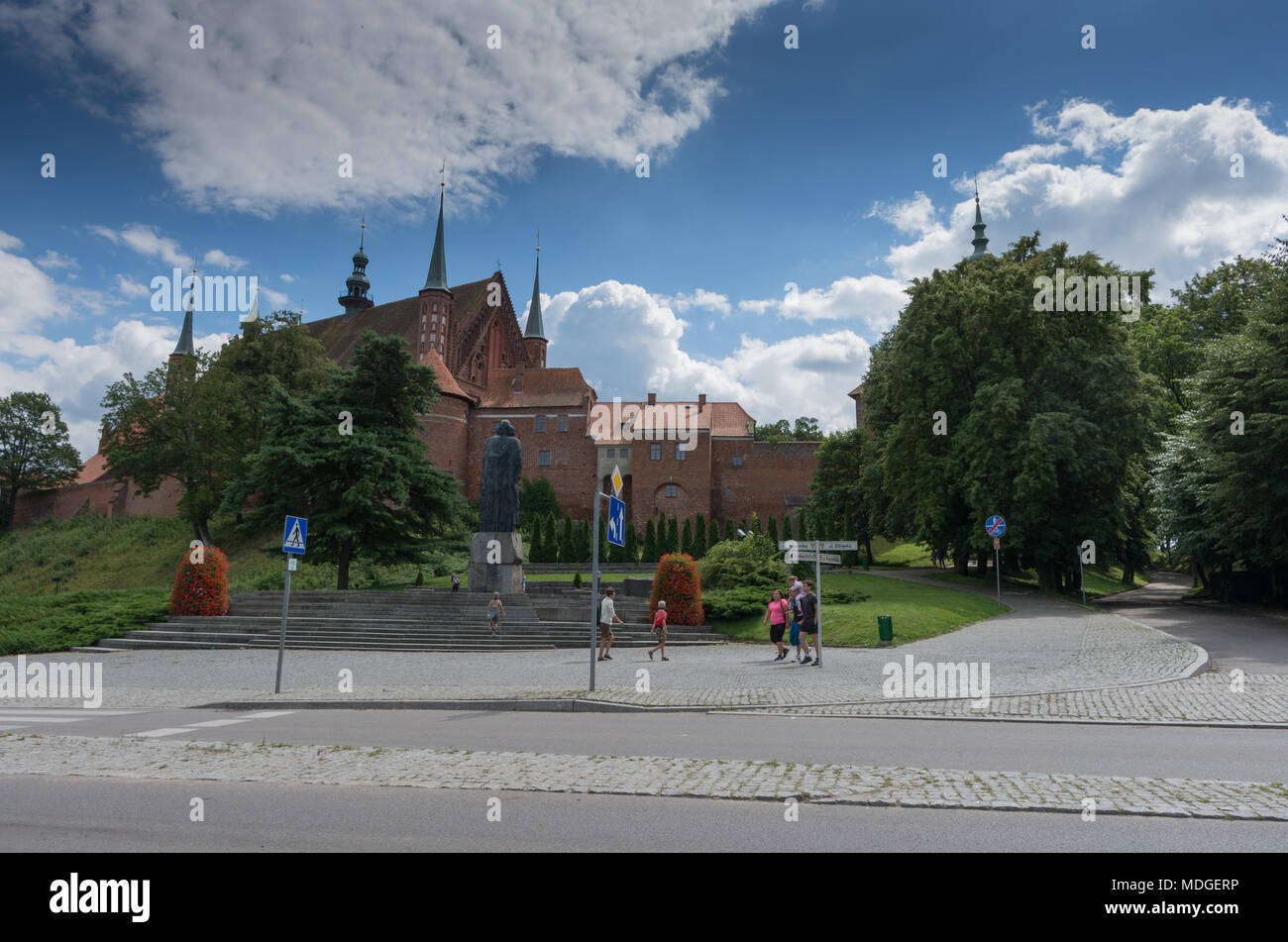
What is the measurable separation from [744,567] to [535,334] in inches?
2441

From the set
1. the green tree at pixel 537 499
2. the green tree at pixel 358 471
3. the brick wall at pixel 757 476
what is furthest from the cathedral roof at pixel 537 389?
the green tree at pixel 358 471

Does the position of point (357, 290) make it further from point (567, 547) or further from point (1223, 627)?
point (1223, 627)

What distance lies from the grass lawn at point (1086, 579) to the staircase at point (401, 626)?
18708 mm

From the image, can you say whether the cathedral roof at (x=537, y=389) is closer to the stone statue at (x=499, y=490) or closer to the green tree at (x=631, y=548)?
the green tree at (x=631, y=548)

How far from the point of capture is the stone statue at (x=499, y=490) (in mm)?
26266

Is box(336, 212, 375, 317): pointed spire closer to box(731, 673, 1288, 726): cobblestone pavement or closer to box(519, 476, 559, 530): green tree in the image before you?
box(519, 476, 559, 530): green tree

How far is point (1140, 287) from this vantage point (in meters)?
33.9

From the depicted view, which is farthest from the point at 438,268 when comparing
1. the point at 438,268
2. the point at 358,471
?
the point at 358,471

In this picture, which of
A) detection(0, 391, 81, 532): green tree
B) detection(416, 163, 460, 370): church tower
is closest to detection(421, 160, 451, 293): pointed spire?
detection(416, 163, 460, 370): church tower

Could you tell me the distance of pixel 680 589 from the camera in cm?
2270

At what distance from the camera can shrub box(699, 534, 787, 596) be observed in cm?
2573

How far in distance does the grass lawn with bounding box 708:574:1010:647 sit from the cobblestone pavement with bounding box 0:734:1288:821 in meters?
13.1
